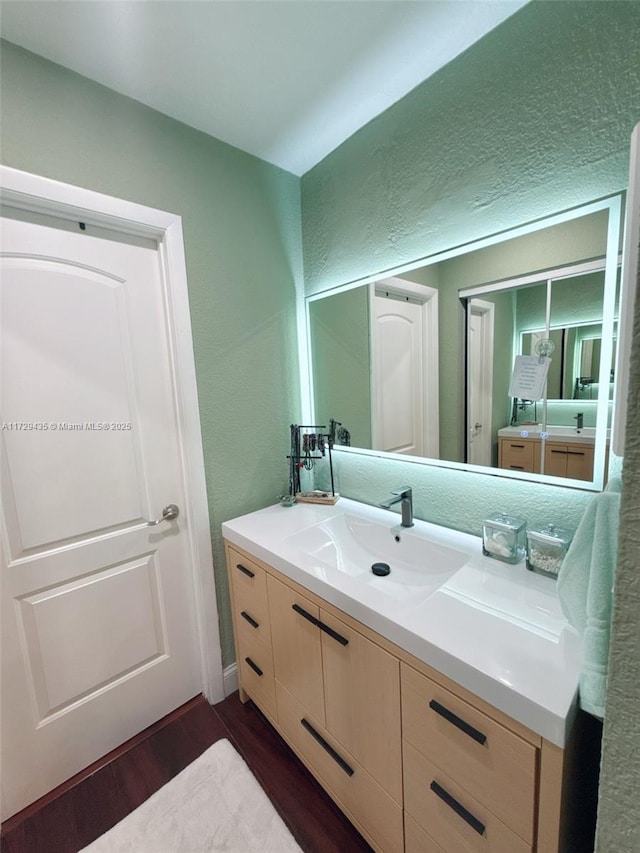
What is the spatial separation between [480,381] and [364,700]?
1.08 metres

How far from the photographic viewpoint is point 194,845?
3.62 ft

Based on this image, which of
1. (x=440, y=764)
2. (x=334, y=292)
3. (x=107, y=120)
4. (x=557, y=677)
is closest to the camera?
(x=557, y=677)

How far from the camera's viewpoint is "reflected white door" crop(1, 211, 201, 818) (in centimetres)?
118

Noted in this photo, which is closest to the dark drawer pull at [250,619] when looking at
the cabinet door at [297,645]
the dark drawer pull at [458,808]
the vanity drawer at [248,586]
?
the vanity drawer at [248,586]

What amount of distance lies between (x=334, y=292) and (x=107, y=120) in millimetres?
1046

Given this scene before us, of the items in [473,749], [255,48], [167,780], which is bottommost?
[167,780]

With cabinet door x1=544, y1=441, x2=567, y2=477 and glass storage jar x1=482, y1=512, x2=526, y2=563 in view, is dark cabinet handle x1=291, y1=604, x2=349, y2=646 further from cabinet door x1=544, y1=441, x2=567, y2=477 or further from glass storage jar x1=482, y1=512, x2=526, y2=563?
cabinet door x1=544, y1=441, x2=567, y2=477

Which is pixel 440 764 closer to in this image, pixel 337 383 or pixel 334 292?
pixel 337 383

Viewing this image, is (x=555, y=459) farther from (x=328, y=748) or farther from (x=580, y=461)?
(x=328, y=748)

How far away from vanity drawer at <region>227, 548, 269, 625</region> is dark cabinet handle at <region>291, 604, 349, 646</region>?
21 cm

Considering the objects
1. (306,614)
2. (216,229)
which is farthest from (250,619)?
(216,229)

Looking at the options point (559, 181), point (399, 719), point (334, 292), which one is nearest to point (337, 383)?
point (334, 292)

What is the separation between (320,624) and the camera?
1062mm

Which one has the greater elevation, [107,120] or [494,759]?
[107,120]
